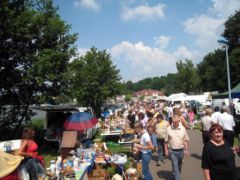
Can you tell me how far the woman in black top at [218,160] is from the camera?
191 inches

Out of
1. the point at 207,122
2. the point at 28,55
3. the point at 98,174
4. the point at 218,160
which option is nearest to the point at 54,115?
the point at 28,55

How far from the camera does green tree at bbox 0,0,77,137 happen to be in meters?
14.0

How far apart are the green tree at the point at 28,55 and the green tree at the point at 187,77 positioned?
5651 cm

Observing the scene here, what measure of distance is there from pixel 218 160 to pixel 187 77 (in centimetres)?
6726

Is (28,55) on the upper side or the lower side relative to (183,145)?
upper

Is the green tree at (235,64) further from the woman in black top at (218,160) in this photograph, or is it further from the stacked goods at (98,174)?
the woman in black top at (218,160)

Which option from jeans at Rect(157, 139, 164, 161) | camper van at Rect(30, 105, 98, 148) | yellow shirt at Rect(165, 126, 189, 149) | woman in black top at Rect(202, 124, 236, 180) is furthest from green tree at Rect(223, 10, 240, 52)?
woman in black top at Rect(202, 124, 236, 180)

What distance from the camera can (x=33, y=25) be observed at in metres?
14.4

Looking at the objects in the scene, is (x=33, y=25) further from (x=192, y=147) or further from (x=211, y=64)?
(x=211, y=64)

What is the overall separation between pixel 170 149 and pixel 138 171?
138 cm

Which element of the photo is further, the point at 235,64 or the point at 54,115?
the point at 235,64

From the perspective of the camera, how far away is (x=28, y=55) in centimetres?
1439

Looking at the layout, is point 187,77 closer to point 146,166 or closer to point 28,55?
point 28,55

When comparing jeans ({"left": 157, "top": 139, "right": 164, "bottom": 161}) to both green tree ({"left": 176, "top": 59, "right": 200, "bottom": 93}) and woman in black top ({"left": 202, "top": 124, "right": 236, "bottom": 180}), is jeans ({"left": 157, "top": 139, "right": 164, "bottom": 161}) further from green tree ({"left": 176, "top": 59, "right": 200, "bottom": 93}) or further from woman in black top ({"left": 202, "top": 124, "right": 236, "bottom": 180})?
green tree ({"left": 176, "top": 59, "right": 200, "bottom": 93})
